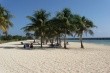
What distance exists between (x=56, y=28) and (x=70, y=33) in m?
2.19

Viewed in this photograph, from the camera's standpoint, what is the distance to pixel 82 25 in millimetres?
32594

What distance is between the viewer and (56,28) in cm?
3325

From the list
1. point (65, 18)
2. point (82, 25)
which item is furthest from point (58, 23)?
point (82, 25)

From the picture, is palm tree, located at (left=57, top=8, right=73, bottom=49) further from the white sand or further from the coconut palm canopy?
the white sand

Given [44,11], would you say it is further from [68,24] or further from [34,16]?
[68,24]

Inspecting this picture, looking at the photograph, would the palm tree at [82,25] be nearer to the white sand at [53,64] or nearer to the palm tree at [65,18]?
the palm tree at [65,18]

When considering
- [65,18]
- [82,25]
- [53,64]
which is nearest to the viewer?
[53,64]

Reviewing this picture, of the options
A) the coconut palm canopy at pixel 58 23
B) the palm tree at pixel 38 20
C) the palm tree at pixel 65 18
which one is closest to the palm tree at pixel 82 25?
the coconut palm canopy at pixel 58 23

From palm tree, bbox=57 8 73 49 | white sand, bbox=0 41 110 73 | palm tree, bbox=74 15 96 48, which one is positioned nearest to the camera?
white sand, bbox=0 41 110 73

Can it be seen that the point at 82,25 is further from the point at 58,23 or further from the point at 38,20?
the point at 38,20

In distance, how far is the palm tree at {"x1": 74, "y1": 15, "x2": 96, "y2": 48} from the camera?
3266 centimetres

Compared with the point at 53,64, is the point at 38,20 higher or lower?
higher

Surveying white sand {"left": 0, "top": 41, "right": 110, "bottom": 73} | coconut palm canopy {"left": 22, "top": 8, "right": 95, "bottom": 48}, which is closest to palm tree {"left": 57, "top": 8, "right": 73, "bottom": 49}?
coconut palm canopy {"left": 22, "top": 8, "right": 95, "bottom": 48}

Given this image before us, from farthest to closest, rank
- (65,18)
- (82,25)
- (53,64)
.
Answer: (82,25) → (65,18) → (53,64)
